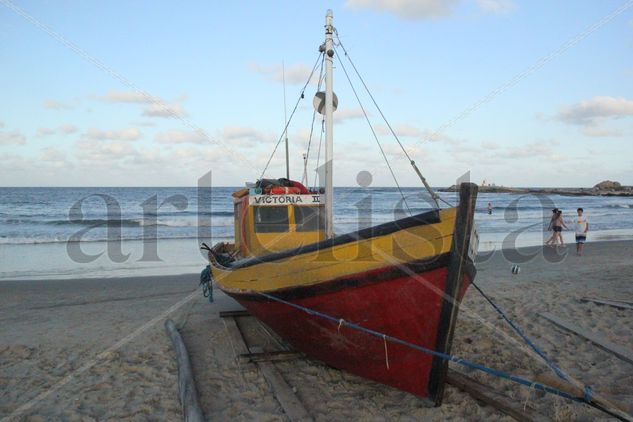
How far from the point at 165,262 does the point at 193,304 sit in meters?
Result: 7.78

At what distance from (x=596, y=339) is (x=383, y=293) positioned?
12.7 ft

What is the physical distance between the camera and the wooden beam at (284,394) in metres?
→ 5.25

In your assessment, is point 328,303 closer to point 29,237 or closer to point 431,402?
point 431,402

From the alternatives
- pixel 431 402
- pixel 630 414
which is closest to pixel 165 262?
pixel 431 402

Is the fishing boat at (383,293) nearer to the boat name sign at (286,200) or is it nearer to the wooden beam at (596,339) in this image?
the boat name sign at (286,200)

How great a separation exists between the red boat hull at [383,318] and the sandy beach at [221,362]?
374 mm

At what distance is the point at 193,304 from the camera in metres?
10.8

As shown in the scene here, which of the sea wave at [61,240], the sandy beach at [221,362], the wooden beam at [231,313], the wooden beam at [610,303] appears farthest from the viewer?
the sea wave at [61,240]

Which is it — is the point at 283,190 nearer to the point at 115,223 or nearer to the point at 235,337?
the point at 235,337

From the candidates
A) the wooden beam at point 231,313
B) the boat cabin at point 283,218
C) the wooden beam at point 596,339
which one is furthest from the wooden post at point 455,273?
the wooden beam at point 231,313

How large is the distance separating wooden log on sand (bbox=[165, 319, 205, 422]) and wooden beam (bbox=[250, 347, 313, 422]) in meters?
0.90

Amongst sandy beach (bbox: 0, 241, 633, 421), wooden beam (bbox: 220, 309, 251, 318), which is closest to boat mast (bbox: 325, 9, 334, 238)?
sandy beach (bbox: 0, 241, 633, 421)

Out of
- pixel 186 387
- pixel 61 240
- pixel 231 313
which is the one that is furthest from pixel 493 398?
pixel 61 240

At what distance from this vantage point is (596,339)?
279 inches
